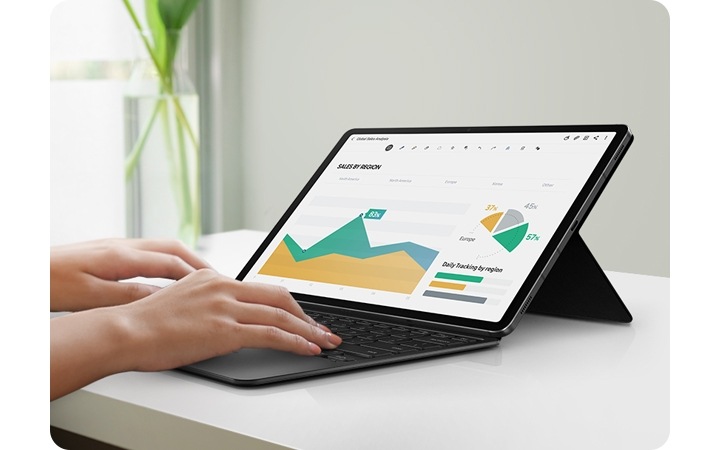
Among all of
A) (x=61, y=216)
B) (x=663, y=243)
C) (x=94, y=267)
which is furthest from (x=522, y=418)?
(x=61, y=216)

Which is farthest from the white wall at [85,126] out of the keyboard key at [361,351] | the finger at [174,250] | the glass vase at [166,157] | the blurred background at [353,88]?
the keyboard key at [361,351]

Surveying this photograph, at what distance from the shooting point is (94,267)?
0.83 m

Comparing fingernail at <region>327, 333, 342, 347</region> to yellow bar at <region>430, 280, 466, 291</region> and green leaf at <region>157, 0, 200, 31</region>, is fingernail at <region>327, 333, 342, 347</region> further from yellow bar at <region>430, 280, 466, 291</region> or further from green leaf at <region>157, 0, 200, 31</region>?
green leaf at <region>157, 0, 200, 31</region>

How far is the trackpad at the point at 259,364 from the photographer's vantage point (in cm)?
58

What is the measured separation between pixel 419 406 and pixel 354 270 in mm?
309

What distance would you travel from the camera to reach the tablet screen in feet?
2.39

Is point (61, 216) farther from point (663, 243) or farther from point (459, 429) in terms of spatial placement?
point (459, 429)

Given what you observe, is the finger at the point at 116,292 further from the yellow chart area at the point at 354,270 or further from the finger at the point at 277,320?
the finger at the point at 277,320

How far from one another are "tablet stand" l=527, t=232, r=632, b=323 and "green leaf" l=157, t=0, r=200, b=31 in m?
0.96

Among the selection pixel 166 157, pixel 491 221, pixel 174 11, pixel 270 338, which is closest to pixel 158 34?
pixel 174 11

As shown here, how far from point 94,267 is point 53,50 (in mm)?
1352

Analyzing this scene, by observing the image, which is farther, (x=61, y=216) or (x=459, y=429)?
(x=61, y=216)

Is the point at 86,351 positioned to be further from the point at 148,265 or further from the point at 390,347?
the point at 148,265

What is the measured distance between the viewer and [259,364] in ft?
1.97
